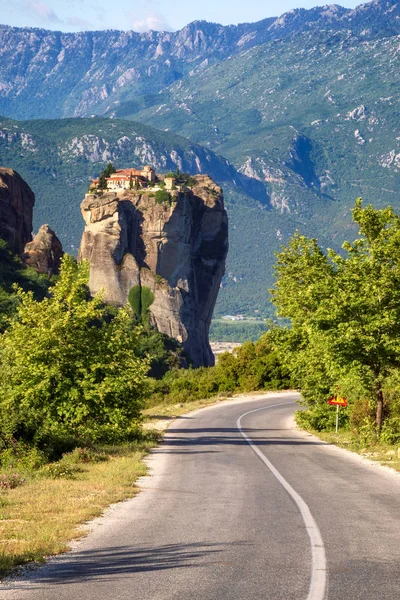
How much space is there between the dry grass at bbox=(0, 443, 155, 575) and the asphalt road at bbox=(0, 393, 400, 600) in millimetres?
323

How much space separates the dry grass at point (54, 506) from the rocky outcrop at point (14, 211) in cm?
9433

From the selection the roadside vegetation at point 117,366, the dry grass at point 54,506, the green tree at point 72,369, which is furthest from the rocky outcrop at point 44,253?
the dry grass at point 54,506

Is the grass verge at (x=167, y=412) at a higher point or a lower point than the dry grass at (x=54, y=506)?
higher

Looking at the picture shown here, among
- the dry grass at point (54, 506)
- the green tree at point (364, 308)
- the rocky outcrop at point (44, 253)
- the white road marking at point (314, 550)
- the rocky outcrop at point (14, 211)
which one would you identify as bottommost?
the dry grass at point (54, 506)

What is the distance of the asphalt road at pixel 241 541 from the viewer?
8.25m

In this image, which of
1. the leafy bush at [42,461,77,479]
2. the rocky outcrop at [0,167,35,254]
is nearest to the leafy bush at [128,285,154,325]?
the rocky outcrop at [0,167,35,254]

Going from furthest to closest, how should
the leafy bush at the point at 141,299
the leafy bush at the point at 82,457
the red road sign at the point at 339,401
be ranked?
the leafy bush at the point at 141,299
the red road sign at the point at 339,401
the leafy bush at the point at 82,457

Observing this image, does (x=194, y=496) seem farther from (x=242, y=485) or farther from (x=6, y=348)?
(x=6, y=348)

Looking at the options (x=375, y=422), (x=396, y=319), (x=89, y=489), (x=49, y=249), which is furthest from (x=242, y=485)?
(x=49, y=249)

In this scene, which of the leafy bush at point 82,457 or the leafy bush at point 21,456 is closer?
the leafy bush at point 21,456

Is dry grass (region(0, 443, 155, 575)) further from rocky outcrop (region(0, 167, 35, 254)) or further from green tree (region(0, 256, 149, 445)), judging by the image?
rocky outcrop (region(0, 167, 35, 254))

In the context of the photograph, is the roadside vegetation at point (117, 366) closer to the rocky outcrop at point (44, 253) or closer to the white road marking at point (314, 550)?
the white road marking at point (314, 550)

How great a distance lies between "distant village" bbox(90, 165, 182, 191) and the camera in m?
138

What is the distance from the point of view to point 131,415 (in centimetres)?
2623
